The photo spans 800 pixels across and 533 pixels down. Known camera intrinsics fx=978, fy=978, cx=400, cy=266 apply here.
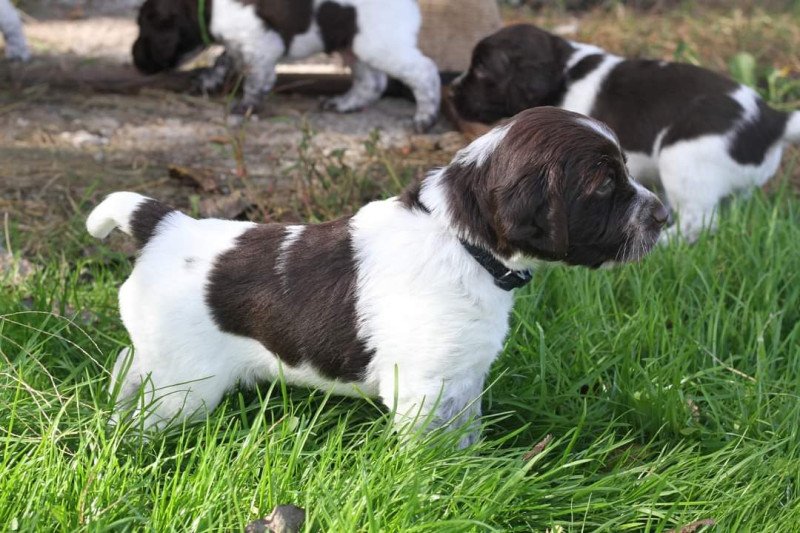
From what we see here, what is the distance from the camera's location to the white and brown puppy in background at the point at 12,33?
632 cm

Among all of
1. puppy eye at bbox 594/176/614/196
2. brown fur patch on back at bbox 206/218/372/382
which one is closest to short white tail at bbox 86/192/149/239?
brown fur patch on back at bbox 206/218/372/382

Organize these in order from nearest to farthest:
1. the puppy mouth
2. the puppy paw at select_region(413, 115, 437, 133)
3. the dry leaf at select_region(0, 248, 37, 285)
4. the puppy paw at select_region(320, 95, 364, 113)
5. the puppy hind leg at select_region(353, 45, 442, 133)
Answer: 1. the puppy mouth
2. the dry leaf at select_region(0, 248, 37, 285)
3. the puppy hind leg at select_region(353, 45, 442, 133)
4. the puppy paw at select_region(413, 115, 437, 133)
5. the puppy paw at select_region(320, 95, 364, 113)

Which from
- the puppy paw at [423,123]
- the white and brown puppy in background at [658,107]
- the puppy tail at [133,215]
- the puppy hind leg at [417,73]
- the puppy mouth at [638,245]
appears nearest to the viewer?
the puppy mouth at [638,245]

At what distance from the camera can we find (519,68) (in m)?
5.56

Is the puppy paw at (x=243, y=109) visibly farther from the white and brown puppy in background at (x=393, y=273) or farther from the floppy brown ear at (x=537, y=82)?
the white and brown puppy in background at (x=393, y=273)

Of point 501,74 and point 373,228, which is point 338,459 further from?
point 501,74

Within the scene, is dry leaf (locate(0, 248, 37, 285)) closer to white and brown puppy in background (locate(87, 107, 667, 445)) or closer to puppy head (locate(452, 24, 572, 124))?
white and brown puppy in background (locate(87, 107, 667, 445))

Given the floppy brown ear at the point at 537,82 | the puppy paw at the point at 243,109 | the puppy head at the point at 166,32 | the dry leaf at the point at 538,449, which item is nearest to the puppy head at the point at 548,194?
the dry leaf at the point at 538,449

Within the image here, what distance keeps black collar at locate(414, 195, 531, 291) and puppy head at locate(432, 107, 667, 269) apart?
0.03m

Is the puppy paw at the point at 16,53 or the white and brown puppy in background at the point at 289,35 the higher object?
→ the white and brown puppy in background at the point at 289,35

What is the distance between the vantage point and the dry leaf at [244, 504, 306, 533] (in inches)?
94.0

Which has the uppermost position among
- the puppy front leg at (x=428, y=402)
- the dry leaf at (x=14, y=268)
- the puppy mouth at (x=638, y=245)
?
the puppy mouth at (x=638, y=245)

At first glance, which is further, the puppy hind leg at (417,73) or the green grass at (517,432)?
the puppy hind leg at (417,73)

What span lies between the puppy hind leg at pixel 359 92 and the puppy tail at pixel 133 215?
3.64 m
